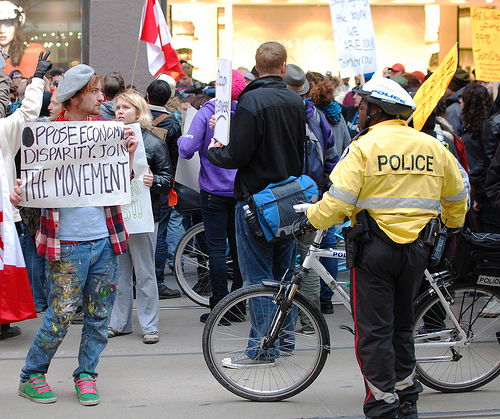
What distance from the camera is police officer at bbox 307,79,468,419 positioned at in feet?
11.6

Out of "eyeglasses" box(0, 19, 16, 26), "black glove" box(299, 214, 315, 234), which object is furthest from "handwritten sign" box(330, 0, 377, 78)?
"eyeglasses" box(0, 19, 16, 26)

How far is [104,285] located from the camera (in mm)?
4211

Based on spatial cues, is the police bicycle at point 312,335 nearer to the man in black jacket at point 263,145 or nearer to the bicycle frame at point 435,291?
the bicycle frame at point 435,291

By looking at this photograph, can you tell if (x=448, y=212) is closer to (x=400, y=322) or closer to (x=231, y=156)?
(x=400, y=322)

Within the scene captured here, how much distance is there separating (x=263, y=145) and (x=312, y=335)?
4.35 feet

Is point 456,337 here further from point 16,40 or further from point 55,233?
point 16,40

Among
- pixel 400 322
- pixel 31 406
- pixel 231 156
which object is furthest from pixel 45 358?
pixel 400 322

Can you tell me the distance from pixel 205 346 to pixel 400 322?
1.23 metres

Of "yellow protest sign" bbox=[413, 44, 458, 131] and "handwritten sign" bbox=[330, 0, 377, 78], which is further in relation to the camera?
"handwritten sign" bbox=[330, 0, 377, 78]

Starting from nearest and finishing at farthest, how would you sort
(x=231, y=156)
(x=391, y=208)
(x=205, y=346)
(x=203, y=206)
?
(x=391, y=208) → (x=205, y=346) → (x=231, y=156) → (x=203, y=206)

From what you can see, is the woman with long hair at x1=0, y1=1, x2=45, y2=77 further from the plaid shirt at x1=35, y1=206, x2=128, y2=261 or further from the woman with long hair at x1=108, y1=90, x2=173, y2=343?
the plaid shirt at x1=35, y1=206, x2=128, y2=261

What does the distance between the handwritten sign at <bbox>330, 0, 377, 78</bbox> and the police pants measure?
13.8ft

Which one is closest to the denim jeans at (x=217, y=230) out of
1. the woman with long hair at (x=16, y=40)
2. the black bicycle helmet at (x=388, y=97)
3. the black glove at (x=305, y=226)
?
the black glove at (x=305, y=226)

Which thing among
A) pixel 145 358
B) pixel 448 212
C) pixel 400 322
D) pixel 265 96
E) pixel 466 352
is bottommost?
pixel 145 358
